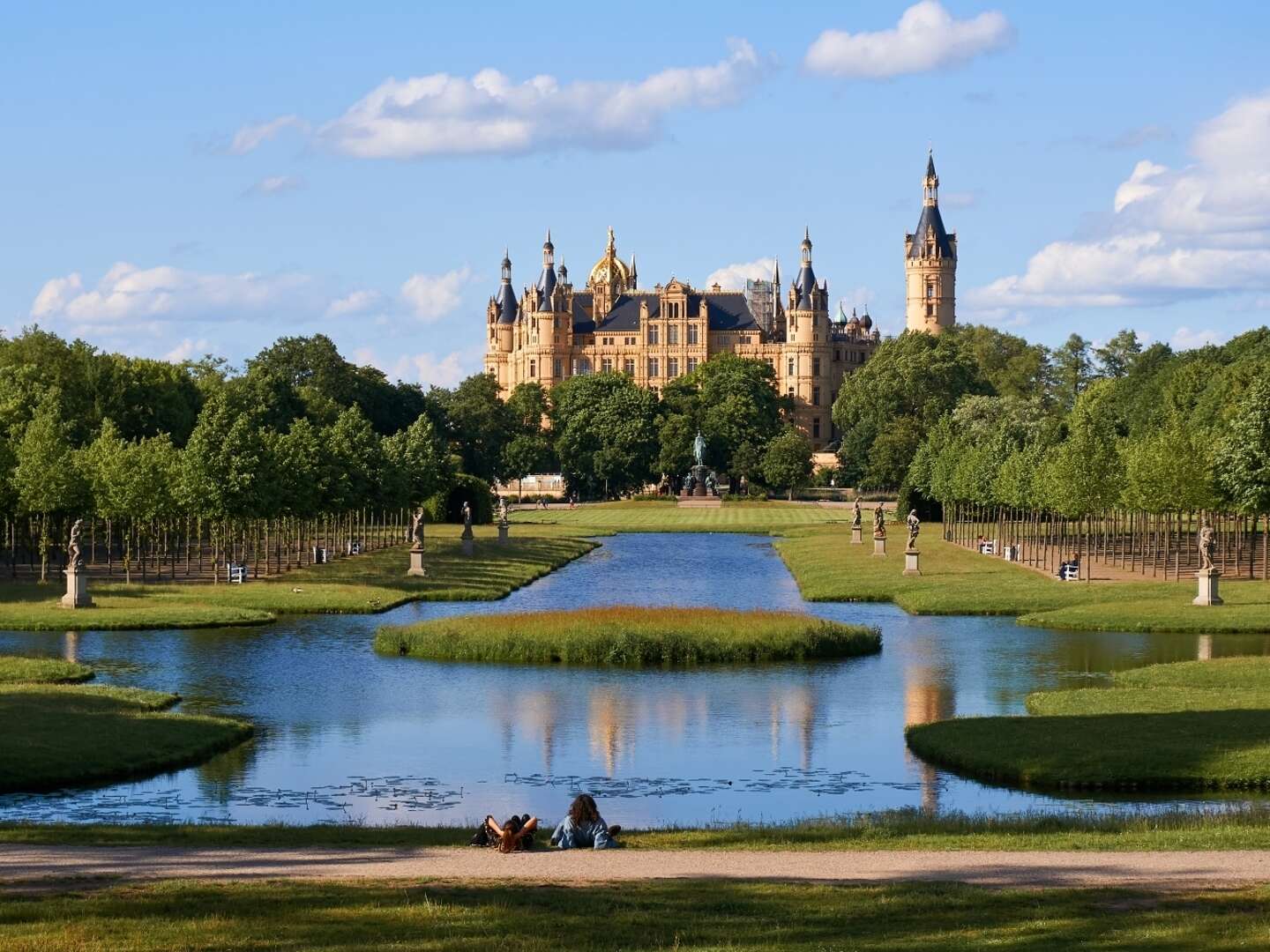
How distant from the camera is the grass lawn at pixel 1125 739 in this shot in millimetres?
29453

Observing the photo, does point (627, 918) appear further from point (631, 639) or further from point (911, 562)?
point (911, 562)

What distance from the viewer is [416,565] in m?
71.5

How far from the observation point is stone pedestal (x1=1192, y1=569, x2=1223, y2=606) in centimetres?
5447

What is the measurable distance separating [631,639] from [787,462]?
112990 mm

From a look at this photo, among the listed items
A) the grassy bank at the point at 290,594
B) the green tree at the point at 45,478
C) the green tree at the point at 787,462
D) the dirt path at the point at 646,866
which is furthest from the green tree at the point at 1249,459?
the green tree at the point at 787,462

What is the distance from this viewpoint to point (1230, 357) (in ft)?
422

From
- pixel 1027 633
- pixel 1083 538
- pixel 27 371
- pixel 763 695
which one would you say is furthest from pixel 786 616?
pixel 27 371

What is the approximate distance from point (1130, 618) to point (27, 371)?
2352 inches

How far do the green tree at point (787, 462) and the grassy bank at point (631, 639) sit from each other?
109 meters

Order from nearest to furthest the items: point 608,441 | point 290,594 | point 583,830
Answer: point 583,830
point 290,594
point 608,441

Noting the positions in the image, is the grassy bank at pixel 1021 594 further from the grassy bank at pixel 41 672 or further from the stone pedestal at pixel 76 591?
the grassy bank at pixel 41 672

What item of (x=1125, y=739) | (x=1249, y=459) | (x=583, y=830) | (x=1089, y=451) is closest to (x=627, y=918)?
(x=583, y=830)

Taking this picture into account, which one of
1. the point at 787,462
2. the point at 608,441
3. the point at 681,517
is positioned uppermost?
the point at 608,441

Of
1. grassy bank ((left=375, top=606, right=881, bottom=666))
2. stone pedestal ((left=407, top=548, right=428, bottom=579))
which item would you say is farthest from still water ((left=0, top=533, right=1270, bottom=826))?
stone pedestal ((left=407, top=548, right=428, bottom=579))
